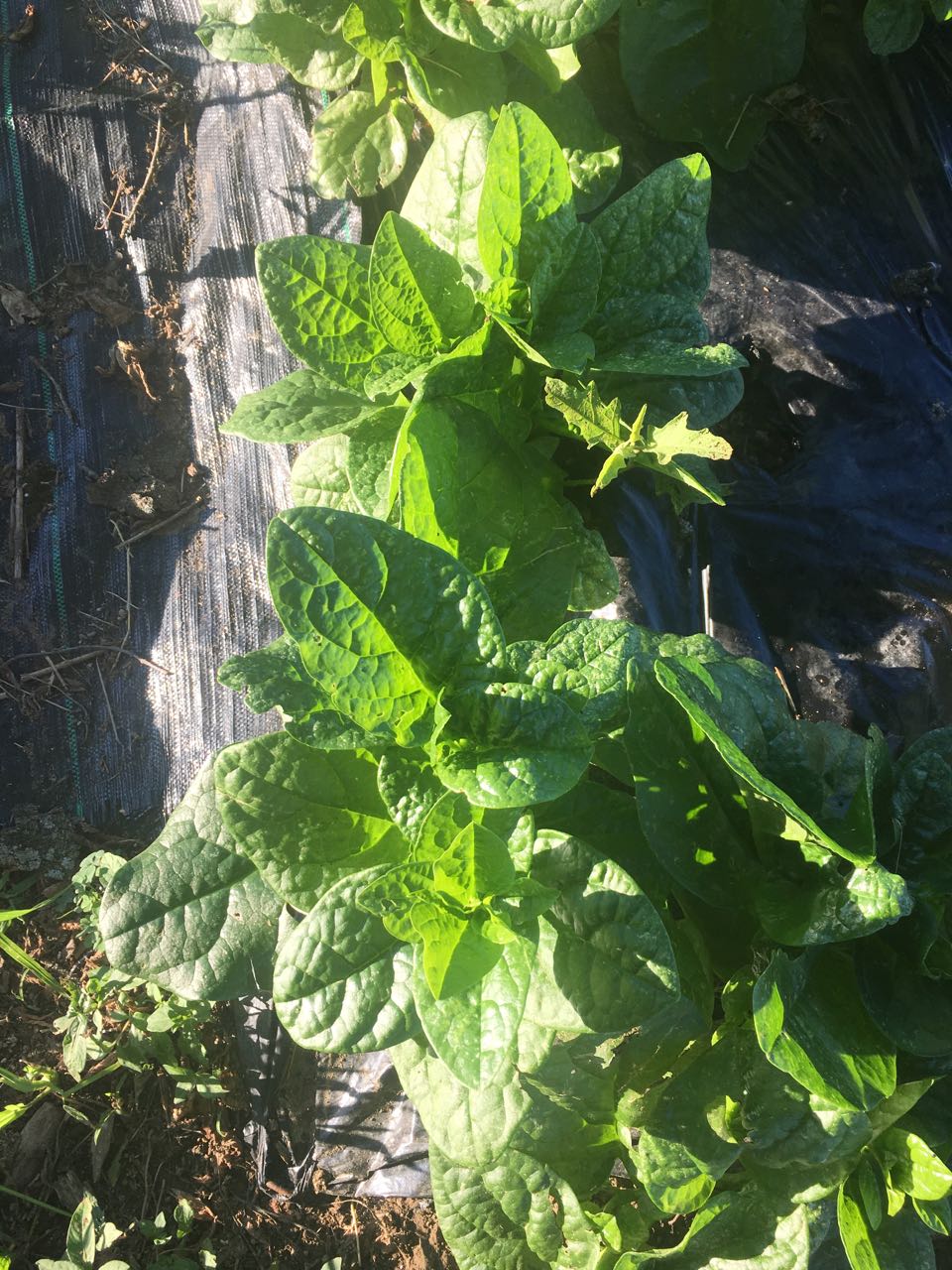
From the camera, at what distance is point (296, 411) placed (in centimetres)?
171

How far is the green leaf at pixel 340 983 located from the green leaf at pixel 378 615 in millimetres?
252

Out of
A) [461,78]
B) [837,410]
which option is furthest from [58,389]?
[837,410]

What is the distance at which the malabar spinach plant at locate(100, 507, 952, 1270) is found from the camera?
1.21 metres

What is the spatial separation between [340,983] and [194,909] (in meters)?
0.34

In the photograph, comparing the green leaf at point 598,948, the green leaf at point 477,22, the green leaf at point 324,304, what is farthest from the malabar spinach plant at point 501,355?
the green leaf at point 598,948

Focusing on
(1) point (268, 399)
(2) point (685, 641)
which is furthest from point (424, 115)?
(2) point (685, 641)

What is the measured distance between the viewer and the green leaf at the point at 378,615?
1.15 meters

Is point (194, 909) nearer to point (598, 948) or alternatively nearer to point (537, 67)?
point (598, 948)

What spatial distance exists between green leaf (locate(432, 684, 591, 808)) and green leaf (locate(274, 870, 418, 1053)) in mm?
202

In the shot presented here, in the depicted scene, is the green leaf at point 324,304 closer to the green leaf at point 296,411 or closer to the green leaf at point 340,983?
the green leaf at point 296,411

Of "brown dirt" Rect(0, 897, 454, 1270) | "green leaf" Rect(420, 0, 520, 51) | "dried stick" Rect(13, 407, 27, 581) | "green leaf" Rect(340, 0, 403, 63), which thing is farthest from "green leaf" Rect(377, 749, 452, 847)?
"dried stick" Rect(13, 407, 27, 581)

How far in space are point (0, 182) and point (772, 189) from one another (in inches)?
79.7

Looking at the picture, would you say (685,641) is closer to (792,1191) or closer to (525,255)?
(525,255)

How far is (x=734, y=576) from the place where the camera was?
7.26ft
